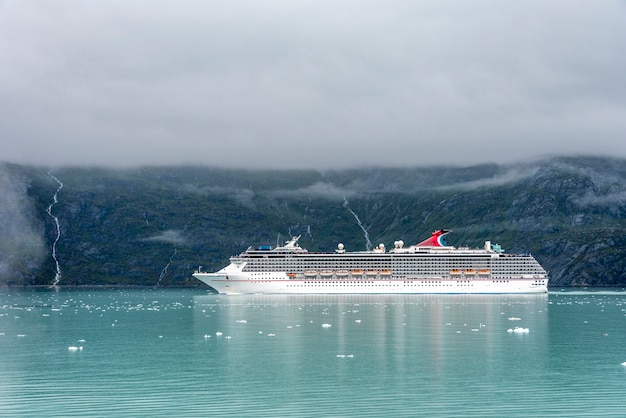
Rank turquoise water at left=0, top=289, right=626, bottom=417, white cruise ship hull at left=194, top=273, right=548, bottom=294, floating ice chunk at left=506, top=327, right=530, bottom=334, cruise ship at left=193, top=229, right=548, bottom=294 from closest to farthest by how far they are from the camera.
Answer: turquoise water at left=0, top=289, right=626, bottom=417 → floating ice chunk at left=506, top=327, right=530, bottom=334 → white cruise ship hull at left=194, top=273, right=548, bottom=294 → cruise ship at left=193, top=229, right=548, bottom=294

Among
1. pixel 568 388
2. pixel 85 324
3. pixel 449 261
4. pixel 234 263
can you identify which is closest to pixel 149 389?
pixel 568 388

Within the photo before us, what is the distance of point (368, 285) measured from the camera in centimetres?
18975

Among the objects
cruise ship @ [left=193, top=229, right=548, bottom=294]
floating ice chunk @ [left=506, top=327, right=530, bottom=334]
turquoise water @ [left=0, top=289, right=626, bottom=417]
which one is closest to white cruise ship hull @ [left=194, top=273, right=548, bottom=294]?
cruise ship @ [left=193, top=229, right=548, bottom=294]

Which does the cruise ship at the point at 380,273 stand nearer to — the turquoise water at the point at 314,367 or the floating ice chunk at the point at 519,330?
the turquoise water at the point at 314,367

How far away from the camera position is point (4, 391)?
52.5 meters

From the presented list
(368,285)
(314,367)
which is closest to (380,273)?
(368,285)

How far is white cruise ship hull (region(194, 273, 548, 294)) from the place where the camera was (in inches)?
7328

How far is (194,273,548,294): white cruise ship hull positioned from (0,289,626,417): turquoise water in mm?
80162

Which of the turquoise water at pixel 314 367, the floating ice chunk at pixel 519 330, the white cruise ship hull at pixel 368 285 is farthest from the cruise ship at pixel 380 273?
the floating ice chunk at pixel 519 330

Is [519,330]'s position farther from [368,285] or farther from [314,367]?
[368,285]

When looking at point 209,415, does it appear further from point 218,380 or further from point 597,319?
point 597,319

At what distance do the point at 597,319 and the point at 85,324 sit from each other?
59.3 m

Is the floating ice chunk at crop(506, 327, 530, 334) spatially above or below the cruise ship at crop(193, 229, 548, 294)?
below

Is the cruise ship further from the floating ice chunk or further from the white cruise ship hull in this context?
the floating ice chunk
